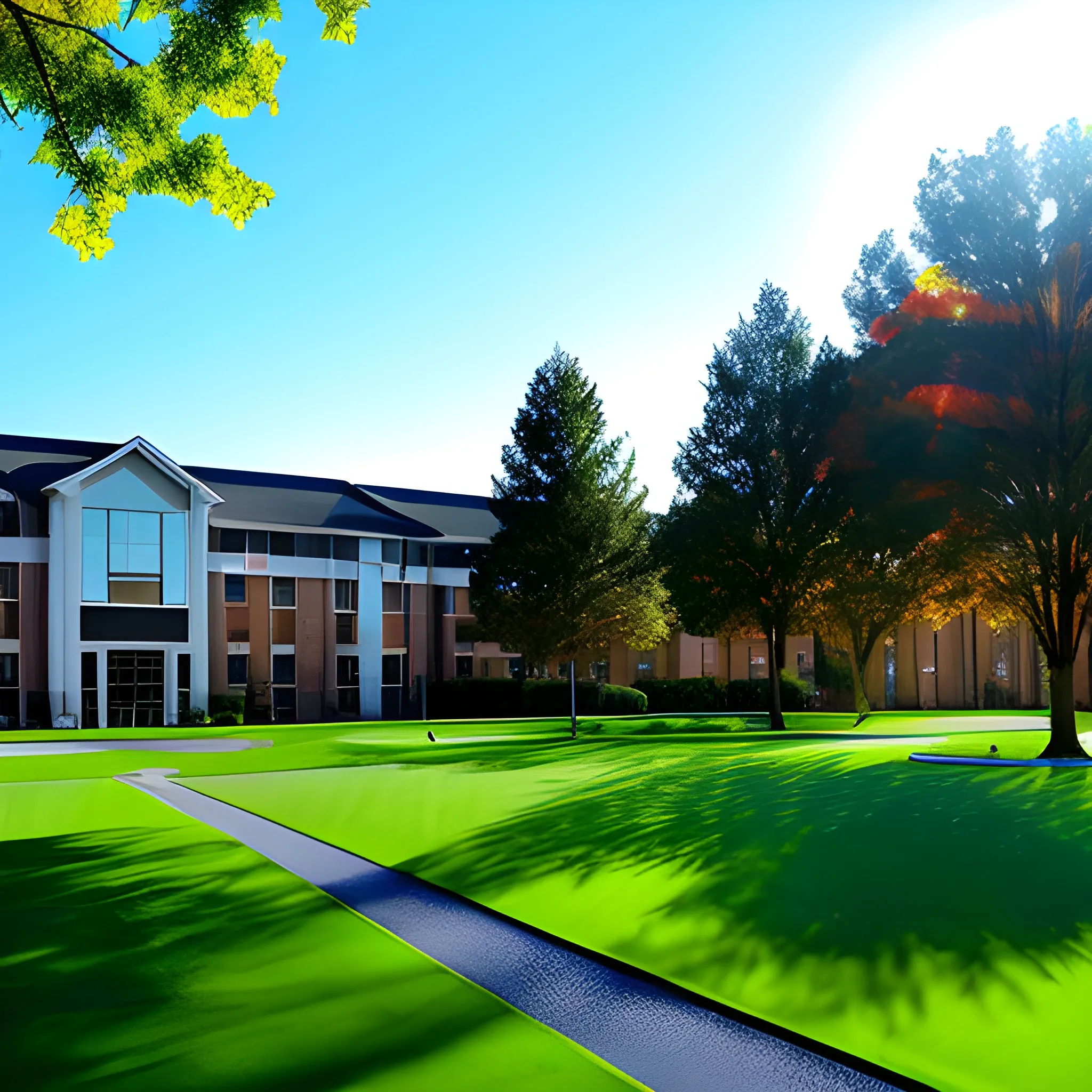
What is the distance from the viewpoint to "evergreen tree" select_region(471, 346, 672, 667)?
4334cm

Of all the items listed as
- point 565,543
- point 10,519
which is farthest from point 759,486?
point 10,519

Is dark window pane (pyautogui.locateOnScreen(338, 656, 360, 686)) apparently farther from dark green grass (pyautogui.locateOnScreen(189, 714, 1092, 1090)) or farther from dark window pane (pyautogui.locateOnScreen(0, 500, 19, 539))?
dark green grass (pyautogui.locateOnScreen(189, 714, 1092, 1090))

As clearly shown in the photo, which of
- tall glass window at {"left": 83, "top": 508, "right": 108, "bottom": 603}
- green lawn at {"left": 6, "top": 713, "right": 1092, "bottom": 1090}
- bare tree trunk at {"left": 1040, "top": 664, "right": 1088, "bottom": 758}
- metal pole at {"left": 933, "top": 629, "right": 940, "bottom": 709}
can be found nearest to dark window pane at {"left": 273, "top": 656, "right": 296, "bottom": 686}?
tall glass window at {"left": 83, "top": 508, "right": 108, "bottom": 603}

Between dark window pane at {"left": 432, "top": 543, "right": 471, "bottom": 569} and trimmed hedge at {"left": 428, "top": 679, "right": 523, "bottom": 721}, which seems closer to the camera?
trimmed hedge at {"left": 428, "top": 679, "right": 523, "bottom": 721}

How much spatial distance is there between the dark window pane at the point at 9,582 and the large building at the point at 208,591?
68mm

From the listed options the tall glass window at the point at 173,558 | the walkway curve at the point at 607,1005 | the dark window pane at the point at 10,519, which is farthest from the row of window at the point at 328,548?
the walkway curve at the point at 607,1005

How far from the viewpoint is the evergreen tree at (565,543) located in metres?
43.3

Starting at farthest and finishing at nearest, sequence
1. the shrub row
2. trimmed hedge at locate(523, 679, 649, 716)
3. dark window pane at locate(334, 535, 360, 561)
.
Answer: dark window pane at locate(334, 535, 360, 561), the shrub row, trimmed hedge at locate(523, 679, 649, 716)

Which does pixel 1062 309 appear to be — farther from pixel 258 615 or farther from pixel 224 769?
pixel 258 615

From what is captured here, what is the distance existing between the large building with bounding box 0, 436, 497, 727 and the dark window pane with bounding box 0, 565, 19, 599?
7 cm

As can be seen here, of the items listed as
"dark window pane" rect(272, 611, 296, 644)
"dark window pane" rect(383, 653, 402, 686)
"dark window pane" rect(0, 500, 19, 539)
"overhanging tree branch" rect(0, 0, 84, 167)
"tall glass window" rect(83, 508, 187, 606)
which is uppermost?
"overhanging tree branch" rect(0, 0, 84, 167)

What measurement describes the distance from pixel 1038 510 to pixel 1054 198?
5477 mm

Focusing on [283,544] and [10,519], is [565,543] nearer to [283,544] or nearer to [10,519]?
[283,544]

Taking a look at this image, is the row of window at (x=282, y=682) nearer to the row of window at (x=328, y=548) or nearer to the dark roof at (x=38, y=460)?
the row of window at (x=328, y=548)
